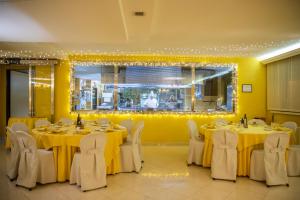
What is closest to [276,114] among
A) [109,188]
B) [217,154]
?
[217,154]

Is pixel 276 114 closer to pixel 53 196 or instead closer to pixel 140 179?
pixel 140 179

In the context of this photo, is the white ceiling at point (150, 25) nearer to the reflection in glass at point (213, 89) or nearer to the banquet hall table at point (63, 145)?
the reflection in glass at point (213, 89)

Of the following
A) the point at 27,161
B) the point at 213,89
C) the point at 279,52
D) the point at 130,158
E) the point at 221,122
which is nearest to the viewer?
the point at 27,161

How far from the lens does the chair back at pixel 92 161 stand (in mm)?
3867

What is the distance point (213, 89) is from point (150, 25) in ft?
14.3

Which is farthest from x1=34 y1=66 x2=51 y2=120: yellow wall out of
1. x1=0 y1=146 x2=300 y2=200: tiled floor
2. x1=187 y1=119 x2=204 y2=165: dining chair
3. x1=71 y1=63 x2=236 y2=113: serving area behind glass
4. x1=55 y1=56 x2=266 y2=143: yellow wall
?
x1=187 y1=119 x2=204 y2=165: dining chair

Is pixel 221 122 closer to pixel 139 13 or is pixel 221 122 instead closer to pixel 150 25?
pixel 150 25

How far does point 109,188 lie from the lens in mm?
4004

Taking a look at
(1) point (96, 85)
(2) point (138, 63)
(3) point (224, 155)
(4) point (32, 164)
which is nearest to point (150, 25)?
(3) point (224, 155)

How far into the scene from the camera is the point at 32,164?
13.0 ft

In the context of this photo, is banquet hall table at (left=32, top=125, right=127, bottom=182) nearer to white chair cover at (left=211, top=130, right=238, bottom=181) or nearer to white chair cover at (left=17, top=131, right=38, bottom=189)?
white chair cover at (left=17, top=131, right=38, bottom=189)

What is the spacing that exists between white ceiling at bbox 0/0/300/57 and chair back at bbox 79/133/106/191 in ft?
6.73

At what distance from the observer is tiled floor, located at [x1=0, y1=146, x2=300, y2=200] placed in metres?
3.68

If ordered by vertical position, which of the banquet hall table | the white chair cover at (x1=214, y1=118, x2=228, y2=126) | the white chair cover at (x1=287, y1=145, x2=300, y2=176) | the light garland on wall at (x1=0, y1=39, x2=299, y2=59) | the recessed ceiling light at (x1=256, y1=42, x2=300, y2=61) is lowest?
the white chair cover at (x1=287, y1=145, x2=300, y2=176)
